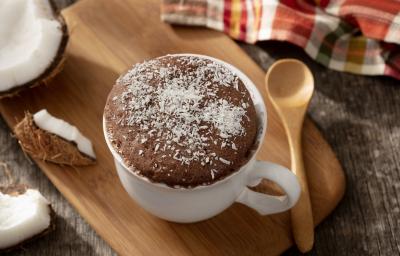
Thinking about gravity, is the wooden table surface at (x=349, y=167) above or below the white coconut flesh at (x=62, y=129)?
below

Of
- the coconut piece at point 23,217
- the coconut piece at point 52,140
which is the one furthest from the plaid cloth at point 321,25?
the coconut piece at point 23,217

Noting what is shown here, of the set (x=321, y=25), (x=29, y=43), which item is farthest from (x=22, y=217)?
(x=321, y=25)

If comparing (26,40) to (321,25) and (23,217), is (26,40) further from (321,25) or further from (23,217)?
(321,25)

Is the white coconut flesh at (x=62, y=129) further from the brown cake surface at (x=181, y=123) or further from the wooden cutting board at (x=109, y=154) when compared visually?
the brown cake surface at (x=181, y=123)

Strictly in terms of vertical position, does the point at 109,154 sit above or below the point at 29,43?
below

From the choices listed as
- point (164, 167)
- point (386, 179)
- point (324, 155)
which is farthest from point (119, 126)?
point (386, 179)

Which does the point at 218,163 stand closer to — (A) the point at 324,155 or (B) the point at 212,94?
(B) the point at 212,94
